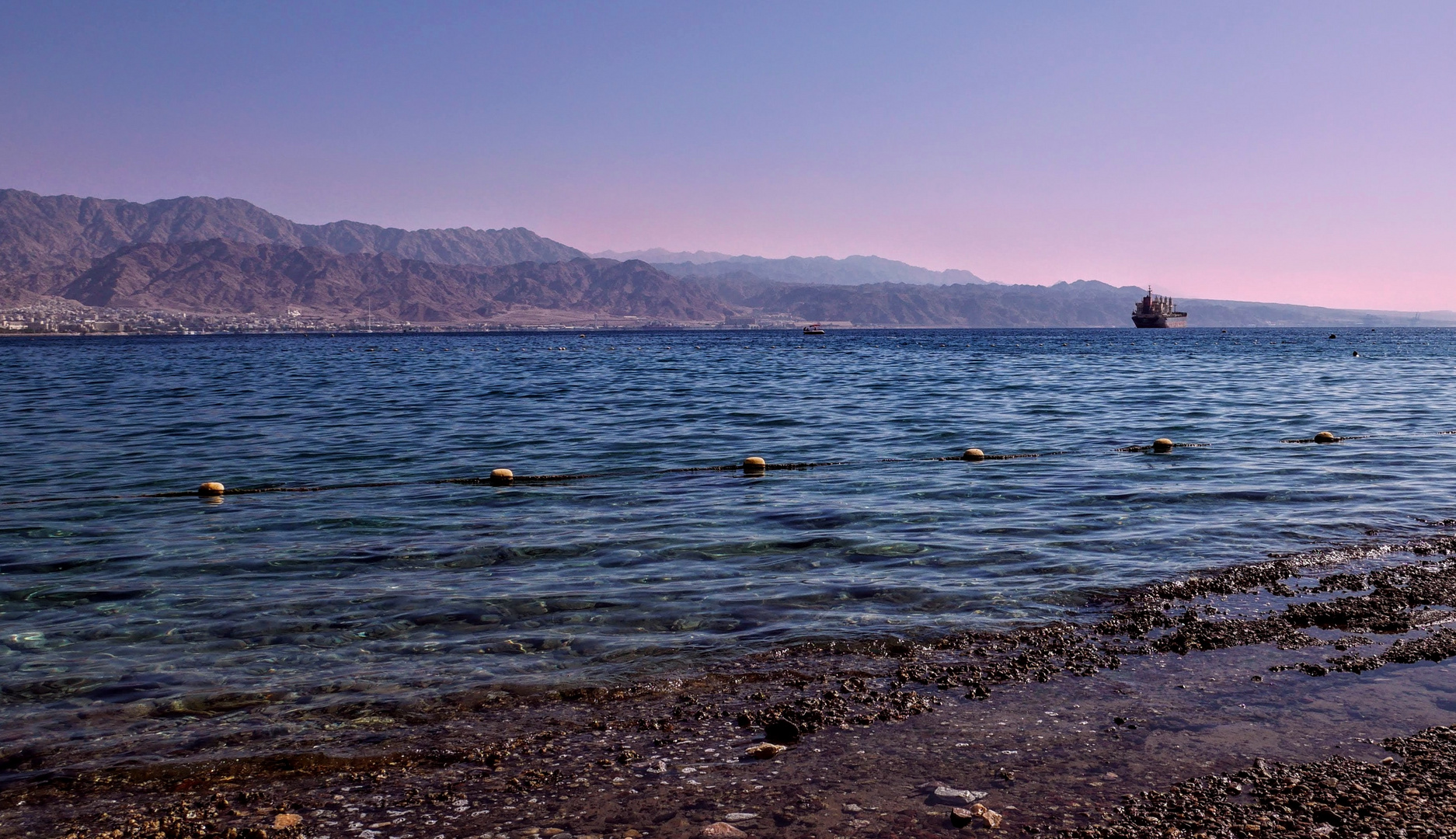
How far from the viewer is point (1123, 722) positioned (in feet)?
20.8

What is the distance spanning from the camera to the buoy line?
1638cm

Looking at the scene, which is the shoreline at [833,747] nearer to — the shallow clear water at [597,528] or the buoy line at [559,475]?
the shallow clear water at [597,528]

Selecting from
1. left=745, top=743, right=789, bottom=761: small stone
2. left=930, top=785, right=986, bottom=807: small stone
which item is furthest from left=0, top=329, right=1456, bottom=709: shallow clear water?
left=930, top=785, right=986, bottom=807: small stone

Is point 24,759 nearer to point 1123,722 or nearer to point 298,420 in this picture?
point 1123,722

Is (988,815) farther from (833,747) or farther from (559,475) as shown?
(559,475)

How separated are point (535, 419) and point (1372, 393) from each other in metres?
33.7

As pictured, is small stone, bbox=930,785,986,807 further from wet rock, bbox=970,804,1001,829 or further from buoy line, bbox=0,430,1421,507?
buoy line, bbox=0,430,1421,507

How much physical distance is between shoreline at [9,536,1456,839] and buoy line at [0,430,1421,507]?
1043cm

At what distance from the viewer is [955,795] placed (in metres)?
5.38

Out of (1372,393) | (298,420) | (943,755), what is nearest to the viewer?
(943,755)

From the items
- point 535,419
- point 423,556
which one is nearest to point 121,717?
point 423,556

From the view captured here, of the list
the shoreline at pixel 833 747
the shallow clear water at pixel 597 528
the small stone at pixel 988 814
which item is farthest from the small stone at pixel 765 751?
the shallow clear water at pixel 597 528

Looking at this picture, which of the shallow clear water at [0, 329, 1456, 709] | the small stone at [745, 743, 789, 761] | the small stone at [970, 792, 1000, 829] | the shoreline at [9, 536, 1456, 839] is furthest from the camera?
the shallow clear water at [0, 329, 1456, 709]

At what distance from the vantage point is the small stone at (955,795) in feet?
17.4
